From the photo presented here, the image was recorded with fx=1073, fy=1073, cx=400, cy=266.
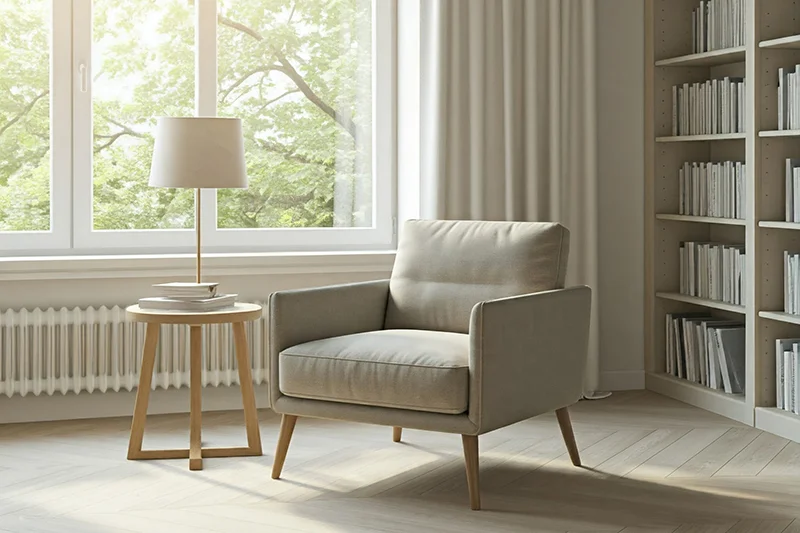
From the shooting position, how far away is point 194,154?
343cm

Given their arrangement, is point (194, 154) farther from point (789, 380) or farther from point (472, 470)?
point (789, 380)

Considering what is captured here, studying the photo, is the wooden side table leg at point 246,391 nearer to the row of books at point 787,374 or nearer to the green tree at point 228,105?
the green tree at point 228,105

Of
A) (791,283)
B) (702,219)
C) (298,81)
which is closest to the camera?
(791,283)

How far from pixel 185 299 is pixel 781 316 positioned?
2.10 m

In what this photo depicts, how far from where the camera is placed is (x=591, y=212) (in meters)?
4.59

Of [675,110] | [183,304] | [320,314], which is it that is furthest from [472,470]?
[675,110]

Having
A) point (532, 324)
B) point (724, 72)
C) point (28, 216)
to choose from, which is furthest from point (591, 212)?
point (28, 216)

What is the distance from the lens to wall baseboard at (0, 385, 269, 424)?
13.5 feet

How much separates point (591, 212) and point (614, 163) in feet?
1.01

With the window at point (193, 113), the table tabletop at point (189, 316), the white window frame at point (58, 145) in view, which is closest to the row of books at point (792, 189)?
the window at point (193, 113)

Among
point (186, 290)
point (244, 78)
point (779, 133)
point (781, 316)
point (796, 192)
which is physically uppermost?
point (244, 78)

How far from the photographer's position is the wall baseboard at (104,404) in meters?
4.11

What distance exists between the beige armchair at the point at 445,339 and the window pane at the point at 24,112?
149 centimetres

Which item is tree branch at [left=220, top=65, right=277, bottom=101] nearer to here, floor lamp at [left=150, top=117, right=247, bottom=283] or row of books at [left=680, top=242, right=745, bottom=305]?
floor lamp at [left=150, top=117, right=247, bottom=283]
